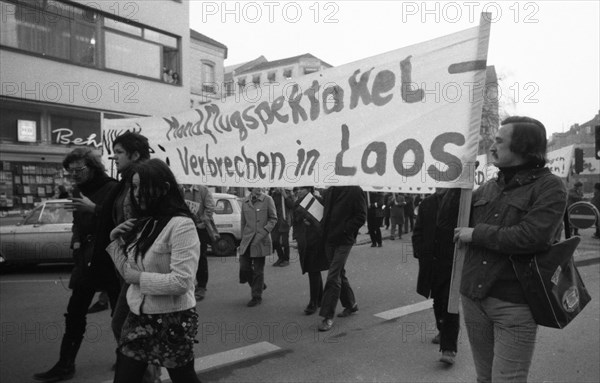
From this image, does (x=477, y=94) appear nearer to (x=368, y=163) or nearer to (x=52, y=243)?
(x=368, y=163)

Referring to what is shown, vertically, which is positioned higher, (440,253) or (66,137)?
(66,137)

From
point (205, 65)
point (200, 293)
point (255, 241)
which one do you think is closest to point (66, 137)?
point (200, 293)

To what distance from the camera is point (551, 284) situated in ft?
7.77

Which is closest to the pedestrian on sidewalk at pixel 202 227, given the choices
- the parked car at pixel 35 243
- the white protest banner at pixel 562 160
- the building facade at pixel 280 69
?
the parked car at pixel 35 243

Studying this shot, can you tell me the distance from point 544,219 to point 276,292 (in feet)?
18.2

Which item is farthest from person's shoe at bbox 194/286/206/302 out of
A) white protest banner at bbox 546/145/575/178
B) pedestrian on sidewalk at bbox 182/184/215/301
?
white protest banner at bbox 546/145/575/178

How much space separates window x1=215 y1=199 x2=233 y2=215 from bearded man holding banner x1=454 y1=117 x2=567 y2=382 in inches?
402

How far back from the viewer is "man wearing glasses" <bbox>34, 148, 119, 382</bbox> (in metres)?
3.85

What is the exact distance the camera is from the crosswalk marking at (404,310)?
5914 mm

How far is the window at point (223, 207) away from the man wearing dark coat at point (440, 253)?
829 cm

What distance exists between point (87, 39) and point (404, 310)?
51.8ft

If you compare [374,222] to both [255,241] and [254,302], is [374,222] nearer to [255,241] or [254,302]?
[255,241]

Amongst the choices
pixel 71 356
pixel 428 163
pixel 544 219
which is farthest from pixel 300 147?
pixel 71 356

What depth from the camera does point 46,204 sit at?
9711 mm
